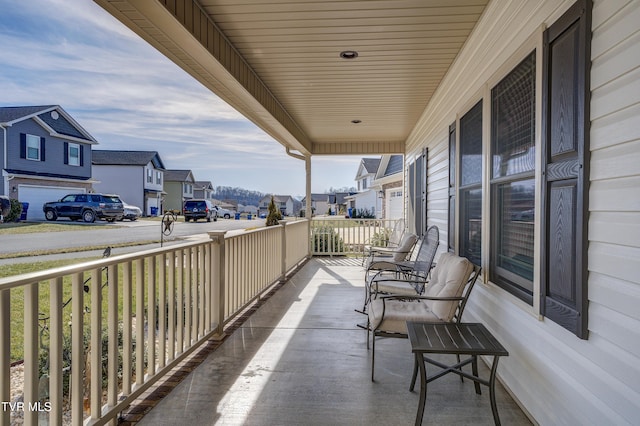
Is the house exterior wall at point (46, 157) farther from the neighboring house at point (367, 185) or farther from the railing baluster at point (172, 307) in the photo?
the neighboring house at point (367, 185)

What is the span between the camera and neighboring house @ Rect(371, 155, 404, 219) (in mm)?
13773

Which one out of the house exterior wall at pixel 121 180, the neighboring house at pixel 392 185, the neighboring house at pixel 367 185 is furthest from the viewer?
the neighboring house at pixel 367 185

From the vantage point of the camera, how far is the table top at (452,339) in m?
2.04

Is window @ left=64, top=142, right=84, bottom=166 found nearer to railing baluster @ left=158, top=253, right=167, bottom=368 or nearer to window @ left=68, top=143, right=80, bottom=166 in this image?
window @ left=68, top=143, right=80, bottom=166

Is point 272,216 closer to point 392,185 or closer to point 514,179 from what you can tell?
point 392,185

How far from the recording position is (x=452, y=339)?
7.23ft

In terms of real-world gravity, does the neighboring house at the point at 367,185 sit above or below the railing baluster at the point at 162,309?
above

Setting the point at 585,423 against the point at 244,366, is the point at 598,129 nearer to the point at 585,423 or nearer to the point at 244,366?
the point at 585,423

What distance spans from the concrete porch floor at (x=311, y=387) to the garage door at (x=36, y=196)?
5.91 ft

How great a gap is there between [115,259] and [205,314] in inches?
54.4

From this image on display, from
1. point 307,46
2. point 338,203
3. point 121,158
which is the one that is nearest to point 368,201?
point 121,158

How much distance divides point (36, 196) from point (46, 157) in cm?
63

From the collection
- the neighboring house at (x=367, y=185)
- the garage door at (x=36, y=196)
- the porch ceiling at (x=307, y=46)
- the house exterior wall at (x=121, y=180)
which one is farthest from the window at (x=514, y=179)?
the neighboring house at (x=367, y=185)

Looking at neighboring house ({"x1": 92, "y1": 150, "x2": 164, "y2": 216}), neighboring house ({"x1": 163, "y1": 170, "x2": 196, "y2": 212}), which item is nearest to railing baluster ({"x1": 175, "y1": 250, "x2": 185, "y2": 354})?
neighboring house ({"x1": 92, "y1": 150, "x2": 164, "y2": 216})
